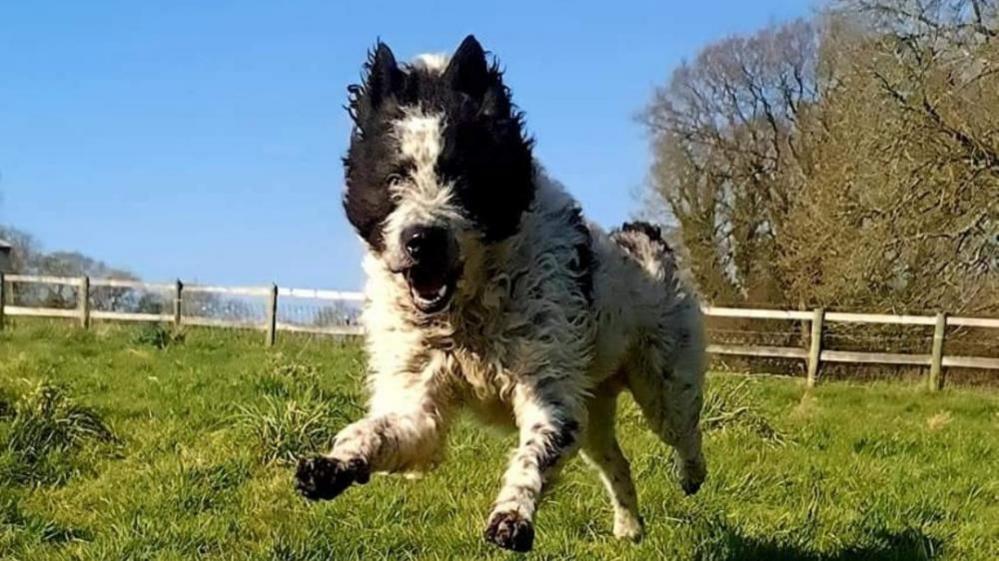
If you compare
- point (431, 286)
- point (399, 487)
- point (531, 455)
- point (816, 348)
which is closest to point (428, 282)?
point (431, 286)

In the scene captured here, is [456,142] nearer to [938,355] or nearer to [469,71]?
[469,71]

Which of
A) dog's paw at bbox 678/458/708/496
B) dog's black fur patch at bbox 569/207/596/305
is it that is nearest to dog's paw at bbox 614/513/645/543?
dog's paw at bbox 678/458/708/496

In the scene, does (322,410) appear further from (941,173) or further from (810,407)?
(941,173)

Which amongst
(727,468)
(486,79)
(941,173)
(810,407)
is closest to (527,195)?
(486,79)

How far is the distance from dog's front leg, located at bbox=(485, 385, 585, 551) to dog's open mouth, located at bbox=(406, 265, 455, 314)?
0.56 m

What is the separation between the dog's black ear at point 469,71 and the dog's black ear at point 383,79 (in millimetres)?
210

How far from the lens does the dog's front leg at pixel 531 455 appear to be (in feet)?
13.4

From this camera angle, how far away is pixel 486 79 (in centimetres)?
512

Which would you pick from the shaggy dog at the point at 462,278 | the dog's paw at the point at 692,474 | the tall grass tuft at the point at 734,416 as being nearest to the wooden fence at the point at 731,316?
the tall grass tuft at the point at 734,416

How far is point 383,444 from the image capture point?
184 inches

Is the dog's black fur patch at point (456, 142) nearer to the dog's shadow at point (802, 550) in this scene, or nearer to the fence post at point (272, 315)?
the dog's shadow at point (802, 550)

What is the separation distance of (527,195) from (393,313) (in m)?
0.78

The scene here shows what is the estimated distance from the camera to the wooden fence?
20.9 m

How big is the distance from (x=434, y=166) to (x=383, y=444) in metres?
1.13
